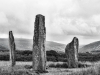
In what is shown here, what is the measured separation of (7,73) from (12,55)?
9.07m

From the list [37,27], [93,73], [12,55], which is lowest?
[93,73]

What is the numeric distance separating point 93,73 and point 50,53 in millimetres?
28461

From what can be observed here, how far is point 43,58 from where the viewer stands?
1891 centimetres

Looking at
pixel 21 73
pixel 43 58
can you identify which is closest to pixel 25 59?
pixel 43 58

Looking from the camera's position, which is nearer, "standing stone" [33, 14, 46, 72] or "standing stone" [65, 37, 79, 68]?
"standing stone" [33, 14, 46, 72]

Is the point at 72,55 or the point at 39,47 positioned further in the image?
the point at 72,55

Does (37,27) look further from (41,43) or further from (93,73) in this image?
(93,73)

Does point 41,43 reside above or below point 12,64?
above

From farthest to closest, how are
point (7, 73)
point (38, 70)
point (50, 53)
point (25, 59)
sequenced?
1. point (50, 53)
2. point (25, 59)
3. point (38, 70)
4. point (7, 73)

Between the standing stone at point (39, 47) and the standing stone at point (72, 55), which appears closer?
the standing stone at point (39, 47)

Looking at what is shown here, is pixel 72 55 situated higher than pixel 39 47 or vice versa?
pixel 39 47

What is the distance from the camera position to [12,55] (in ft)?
77.7

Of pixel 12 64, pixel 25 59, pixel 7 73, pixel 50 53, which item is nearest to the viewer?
pixel 7 73

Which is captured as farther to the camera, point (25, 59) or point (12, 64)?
point (25, 59)
